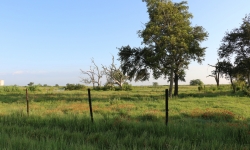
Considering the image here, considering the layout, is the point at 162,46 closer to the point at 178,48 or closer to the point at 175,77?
the point at 178,48

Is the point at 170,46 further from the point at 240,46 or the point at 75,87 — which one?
the point at 75,87

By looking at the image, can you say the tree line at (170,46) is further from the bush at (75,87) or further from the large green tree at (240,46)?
the bush at (75,87)

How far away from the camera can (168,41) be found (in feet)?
92.0

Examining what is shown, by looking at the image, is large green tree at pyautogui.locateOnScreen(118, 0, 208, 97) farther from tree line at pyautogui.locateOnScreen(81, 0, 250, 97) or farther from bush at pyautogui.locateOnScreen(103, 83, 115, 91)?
bush at pyautogui.locateOnScreen(103, 83, 115, 91)

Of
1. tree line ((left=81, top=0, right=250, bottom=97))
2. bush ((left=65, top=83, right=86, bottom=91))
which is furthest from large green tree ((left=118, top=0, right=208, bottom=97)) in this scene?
bush ((left=65, top=83, right=86, bottom=91))

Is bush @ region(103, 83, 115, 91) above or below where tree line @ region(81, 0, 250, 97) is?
below

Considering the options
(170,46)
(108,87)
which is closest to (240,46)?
(170,46)

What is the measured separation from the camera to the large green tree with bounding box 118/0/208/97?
1115 inches

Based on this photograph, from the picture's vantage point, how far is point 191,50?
31.0 metres

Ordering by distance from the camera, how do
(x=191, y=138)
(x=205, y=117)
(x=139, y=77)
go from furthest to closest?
(x=139, y=77) < (x=205, y=117) < (x=191, y=138)

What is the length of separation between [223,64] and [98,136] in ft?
120

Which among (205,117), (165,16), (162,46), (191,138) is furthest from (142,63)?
(191,138)

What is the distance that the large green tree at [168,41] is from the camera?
2833 cm

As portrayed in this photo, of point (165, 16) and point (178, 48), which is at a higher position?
point (165, 16)
